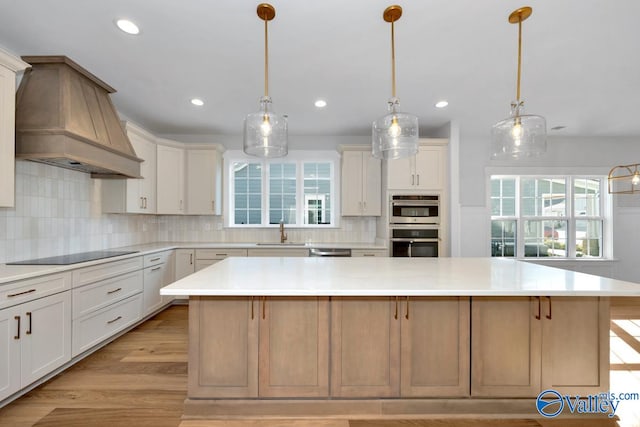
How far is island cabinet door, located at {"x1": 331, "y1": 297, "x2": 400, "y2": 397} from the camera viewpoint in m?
1.84

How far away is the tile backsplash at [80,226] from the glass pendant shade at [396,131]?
2803mm

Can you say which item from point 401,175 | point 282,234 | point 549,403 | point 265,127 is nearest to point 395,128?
point 265,127

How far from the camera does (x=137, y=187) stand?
3.78m

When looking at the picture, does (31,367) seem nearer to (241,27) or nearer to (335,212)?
(241,27)

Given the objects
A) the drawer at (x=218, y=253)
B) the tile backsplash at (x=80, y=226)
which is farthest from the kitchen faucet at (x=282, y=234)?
the drawer at (x=218, y=253)

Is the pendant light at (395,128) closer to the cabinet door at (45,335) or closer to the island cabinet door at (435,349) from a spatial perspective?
the island cabinet door at (435,349)

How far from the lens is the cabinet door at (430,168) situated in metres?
4.16

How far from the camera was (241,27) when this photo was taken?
2.15 meters

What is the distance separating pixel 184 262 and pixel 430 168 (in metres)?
3.72

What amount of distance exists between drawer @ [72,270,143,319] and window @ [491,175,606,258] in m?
5.26

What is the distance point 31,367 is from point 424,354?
266 cm

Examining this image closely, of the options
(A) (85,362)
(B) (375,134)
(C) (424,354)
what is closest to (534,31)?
(B) (375,134)

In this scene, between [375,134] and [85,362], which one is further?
[85,362]

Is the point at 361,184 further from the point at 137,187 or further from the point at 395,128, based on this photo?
the point at 137,187
